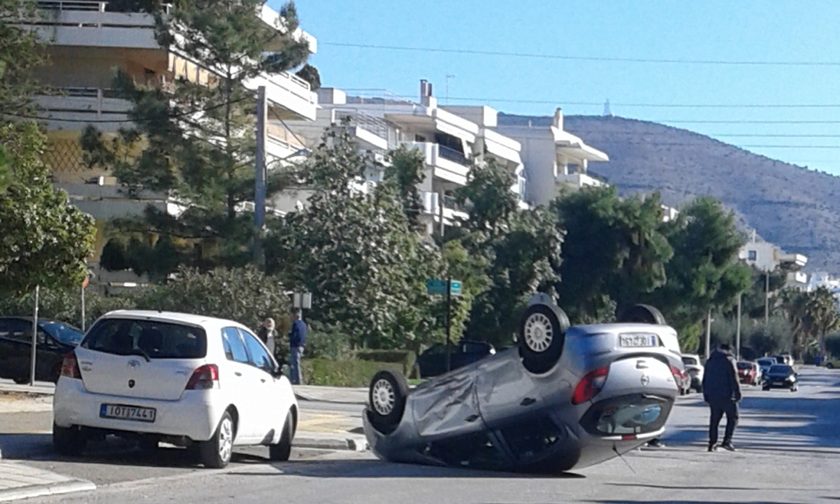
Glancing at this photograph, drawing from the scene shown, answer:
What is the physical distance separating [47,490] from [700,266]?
68467 mm

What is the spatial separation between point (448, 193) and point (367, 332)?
3119 centimetres

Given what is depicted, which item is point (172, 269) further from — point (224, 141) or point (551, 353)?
point (551, 353)

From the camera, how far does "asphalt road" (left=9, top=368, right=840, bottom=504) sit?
46.3ft

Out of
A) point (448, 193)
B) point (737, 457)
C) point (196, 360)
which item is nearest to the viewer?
point (196, 360)

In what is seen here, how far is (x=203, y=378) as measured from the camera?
1577 cm

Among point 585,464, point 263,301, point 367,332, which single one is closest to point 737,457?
point 585,464

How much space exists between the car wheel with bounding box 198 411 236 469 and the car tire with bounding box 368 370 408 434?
2.10 meters

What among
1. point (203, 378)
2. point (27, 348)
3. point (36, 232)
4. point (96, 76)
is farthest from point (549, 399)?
point (96, 76)

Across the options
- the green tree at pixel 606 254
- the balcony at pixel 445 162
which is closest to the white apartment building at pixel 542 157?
the balcony at pixel 445 162

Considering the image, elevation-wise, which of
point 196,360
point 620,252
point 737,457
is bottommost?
point 737,457

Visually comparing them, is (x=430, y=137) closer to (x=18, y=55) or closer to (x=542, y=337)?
(x=18, y=55)

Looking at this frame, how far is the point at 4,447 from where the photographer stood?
16.8 meters

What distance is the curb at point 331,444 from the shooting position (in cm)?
2072

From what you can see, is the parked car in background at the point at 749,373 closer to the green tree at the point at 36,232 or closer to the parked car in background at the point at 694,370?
the parked car in background at the point at 694,370
